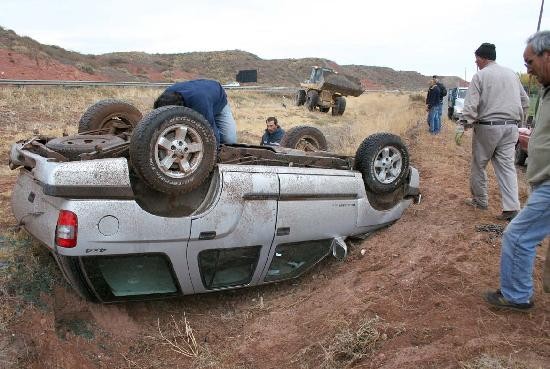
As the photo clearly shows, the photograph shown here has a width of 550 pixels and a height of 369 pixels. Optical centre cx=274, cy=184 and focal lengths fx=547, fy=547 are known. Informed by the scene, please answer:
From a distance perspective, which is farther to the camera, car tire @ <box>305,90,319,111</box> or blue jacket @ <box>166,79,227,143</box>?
car tire @ <box>305,90,319,111</box>

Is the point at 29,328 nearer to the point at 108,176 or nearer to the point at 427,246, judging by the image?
the point at 108,176

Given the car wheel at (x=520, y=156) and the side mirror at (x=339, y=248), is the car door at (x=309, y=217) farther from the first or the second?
the car wheel at (x=520, y=156)

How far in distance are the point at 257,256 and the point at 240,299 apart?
0.61 m

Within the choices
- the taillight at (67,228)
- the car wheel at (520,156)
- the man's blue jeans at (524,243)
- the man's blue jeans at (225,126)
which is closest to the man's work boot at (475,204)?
the man's blue jeans at (524,243)

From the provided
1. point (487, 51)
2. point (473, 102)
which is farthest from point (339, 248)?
point (487, 51)

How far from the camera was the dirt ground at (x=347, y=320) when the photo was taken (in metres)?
3.32

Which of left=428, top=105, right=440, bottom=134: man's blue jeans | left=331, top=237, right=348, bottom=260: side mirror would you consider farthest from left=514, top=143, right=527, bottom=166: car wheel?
left=331, top=237, right=348, bottom=260: side mirror

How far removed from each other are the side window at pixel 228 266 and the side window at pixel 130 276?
28 centimetres

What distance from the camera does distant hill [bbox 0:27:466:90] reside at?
3694 centimetres

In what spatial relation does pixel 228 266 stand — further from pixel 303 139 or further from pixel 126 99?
pixel 126 99

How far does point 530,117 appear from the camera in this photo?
13.4 metres

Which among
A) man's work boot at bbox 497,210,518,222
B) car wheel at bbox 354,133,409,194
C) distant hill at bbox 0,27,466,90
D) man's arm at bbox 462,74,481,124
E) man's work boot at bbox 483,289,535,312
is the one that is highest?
distant hill at bbox 0,27,466,90

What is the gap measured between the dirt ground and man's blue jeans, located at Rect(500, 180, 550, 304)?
0.59 feet

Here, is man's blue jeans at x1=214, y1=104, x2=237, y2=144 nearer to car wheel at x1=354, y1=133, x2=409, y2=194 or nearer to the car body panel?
the car body panel
